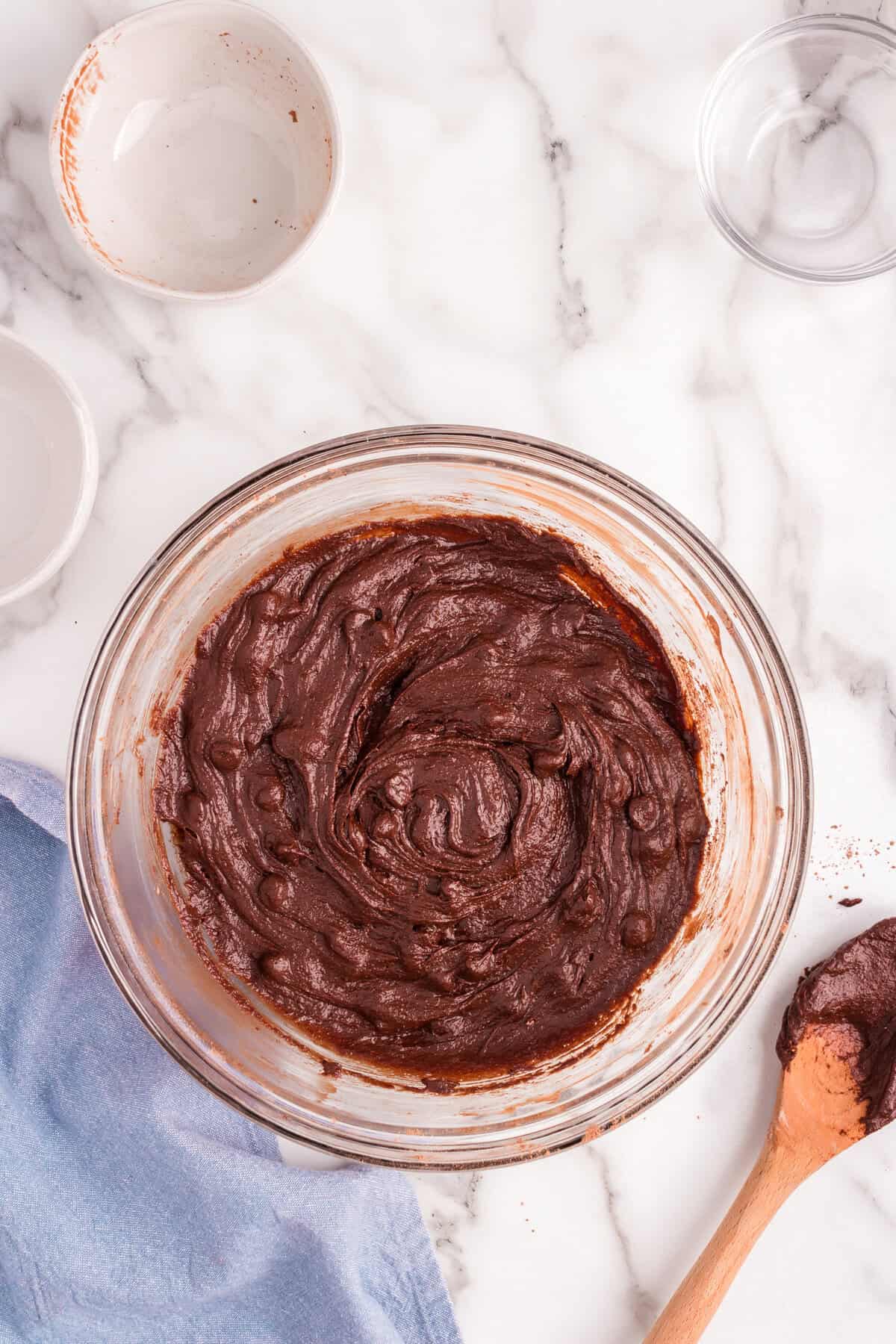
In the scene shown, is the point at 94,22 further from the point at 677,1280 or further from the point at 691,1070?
the point at 677,1280

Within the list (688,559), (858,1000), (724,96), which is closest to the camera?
(688,559)

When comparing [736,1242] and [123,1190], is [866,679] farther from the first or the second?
[123,1190]

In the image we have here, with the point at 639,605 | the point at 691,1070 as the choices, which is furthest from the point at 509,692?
the point at 691,1070

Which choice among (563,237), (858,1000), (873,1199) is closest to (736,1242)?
(873,1199)

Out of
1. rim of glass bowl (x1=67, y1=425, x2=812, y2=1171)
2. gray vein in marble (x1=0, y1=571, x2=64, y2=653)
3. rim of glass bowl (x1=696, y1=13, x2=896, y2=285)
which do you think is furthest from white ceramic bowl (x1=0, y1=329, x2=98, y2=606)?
rim of glass bowl (x1=696, y1=13, x2=896, y2=285)

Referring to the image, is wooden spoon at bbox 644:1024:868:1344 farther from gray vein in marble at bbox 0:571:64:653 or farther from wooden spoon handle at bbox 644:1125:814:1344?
gray vein in marble at bbox 0:571:64:653

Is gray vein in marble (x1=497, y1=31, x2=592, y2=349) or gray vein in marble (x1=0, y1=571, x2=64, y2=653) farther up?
gray vein in marble (x1=497, y1=31, x2=592, y2=349)
